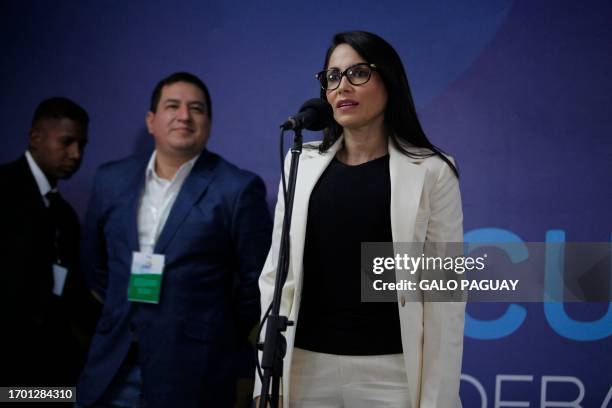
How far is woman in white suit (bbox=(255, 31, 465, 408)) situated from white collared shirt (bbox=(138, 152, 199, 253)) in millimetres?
971

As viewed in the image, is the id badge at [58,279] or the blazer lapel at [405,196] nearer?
the blazer lapel at [405,196]

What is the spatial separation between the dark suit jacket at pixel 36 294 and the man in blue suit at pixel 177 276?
32 cm

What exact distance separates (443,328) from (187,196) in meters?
1.47

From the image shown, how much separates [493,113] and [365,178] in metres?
1.42

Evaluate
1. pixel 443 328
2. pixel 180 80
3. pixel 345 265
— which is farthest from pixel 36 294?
pixel 443 328

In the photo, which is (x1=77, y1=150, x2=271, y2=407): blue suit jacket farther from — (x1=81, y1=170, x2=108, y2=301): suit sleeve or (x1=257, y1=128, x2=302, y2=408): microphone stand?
(x1=257, y1=128, x2=302, y2=408): microphone stand

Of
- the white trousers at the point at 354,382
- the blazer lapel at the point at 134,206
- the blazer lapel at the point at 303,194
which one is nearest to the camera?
the white trousers at the point at 354,382

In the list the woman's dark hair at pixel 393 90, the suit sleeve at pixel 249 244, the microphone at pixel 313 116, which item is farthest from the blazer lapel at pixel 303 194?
the suit sleeve at pixel 249 244

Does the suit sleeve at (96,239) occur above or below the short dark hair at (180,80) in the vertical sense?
below

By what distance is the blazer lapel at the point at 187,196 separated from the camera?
2943 millimetres

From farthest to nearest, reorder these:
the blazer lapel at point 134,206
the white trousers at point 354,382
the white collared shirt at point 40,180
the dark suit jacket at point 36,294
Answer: the white collared shirt at point 40,180
the dark suit jacket at point 36,294
the blazer lapel at point 134,206
the white trousers at point 354,382

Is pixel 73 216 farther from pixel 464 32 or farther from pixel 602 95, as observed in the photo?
pixel 602 95

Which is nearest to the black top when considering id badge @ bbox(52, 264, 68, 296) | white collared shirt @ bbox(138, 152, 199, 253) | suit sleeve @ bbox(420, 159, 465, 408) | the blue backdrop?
suit sleeve @ bbox(420, 159, 465, 408)

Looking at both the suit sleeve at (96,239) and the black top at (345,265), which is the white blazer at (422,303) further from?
the suit sleeve at (96,239)
